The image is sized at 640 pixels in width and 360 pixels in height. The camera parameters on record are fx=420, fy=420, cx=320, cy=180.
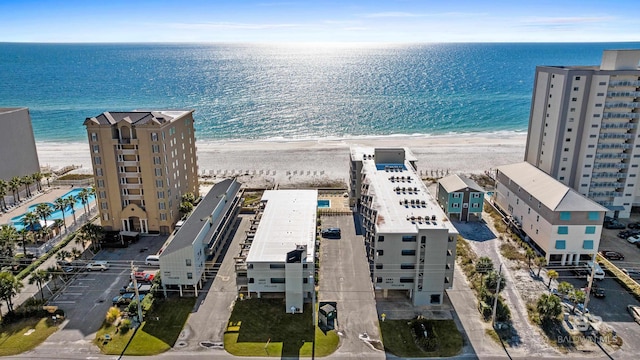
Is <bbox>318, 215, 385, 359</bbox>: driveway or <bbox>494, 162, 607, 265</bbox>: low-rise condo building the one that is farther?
<bbox>494, 162, 607, 265</bbox>: low-rise condo building

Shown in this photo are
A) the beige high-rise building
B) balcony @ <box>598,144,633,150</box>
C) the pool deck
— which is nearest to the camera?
the beige high-rise building

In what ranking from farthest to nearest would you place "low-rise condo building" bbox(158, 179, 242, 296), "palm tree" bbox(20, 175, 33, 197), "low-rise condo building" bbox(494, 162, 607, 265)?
"palm tree" bbox(20, 175, 33, 197), "low-rise condo building" bbox(494, 162, 607, 265), "low-rise condo building" bbox(158, 179, 242, 296)

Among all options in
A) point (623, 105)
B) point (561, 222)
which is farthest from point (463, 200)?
point (623, 105)

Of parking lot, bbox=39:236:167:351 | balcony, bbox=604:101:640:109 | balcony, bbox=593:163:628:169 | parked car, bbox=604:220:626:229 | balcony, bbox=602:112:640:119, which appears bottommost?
parking lot, bbox=39:236:167:351

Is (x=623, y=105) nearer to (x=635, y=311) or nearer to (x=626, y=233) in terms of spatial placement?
(x=626, y=233)

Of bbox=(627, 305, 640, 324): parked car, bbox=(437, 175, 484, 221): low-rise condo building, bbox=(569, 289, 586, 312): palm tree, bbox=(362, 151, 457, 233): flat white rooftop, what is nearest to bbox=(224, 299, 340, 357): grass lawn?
bbox=(362, 151, 457, 233): flat white rooftop

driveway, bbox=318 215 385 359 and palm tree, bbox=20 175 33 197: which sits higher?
palm tree, bbox=20 175 33 197

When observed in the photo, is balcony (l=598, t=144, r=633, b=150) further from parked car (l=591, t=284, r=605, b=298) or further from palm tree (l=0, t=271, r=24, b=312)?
palm tree (l=0, t=271, r=24, b=312)
